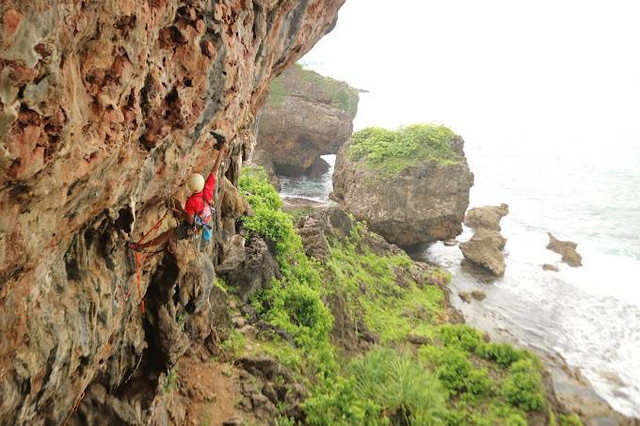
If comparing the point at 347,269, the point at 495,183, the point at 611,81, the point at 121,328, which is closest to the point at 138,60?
the point at 121,328

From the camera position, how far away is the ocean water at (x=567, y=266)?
1591 centimetres

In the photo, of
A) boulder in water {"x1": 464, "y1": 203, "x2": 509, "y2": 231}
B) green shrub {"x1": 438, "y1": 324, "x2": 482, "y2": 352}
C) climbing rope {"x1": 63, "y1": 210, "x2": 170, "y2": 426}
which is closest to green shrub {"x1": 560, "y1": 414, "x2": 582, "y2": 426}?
green shrub {"x1": 438, "y1": 324, "x2": 482, "y2": 352}

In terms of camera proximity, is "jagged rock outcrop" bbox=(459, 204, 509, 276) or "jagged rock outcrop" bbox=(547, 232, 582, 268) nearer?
"jagged rock outcrop" bbox=(459, 204, 509, 276)

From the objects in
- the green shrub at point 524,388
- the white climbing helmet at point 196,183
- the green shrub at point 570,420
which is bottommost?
the green shrub at point 570,420

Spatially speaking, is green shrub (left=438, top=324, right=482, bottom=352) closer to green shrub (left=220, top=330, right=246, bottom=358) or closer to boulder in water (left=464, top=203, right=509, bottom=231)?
green shrub (left=220, top=330, right=246, bottom=358)

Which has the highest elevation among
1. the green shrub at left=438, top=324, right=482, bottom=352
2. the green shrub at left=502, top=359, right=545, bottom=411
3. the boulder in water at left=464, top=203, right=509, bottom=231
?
the green shrub at left=502, top=359, right=545, bottom=411

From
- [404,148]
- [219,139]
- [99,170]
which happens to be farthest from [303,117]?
[99,170]

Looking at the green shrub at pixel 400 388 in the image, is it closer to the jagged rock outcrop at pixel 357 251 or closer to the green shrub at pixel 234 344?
the jagged rock outcrop at pixel 357 251

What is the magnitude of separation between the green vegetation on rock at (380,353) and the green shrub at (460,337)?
3 centimetres

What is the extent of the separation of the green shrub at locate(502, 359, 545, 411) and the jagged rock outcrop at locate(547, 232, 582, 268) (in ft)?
44.6

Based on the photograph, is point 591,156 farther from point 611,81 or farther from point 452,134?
point 611,81

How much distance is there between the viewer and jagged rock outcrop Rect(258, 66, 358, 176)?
28.4 m

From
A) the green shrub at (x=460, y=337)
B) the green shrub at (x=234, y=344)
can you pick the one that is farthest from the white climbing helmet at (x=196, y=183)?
the green shrub at (x=460, y=337)

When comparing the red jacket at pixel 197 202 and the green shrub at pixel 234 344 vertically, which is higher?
the red jacket at pixel 197 202
